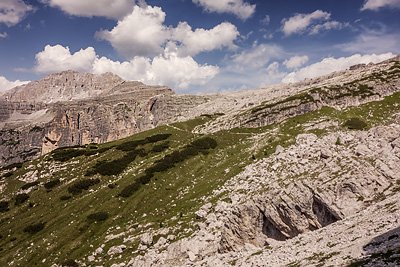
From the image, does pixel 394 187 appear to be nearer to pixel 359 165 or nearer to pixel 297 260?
pixel 359 165

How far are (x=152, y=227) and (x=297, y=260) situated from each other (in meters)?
42.6

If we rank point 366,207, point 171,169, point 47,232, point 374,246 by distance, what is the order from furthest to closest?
point 171,169 < point 47,232 < point 366,207 < point 374,246

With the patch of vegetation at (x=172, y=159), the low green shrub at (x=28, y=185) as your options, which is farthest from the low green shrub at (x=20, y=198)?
the patch of vegetation at (x=172, y=159)

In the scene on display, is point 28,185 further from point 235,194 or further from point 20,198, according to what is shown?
point 235,194

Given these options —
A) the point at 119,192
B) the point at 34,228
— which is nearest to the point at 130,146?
the point at 119,192

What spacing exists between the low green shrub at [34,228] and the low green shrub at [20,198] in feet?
54.9

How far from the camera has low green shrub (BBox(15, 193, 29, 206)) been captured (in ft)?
257

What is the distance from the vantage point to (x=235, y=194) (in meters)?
54.0

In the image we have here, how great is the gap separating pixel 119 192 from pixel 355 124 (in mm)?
97240

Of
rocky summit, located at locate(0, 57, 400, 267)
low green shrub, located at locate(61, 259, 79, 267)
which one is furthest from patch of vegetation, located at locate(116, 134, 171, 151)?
low green shrub, located at locate(61, 259, 79, 267)

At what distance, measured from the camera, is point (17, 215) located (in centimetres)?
7338

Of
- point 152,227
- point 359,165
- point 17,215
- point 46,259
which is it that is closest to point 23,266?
point 46,259

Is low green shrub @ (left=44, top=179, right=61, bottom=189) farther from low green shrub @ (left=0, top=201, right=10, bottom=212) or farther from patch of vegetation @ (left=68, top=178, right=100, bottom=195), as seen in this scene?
low green shrub @ (left=0, top=201, right=10, bottom=212)

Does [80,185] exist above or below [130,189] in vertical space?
above
